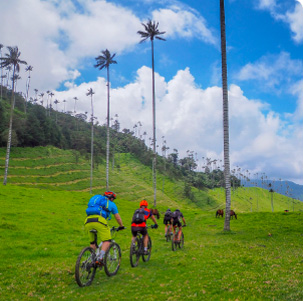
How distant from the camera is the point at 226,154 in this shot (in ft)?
80.5

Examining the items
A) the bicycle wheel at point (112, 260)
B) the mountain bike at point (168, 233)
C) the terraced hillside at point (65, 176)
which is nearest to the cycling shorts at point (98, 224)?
the bicycle wheel at point (112, 260)

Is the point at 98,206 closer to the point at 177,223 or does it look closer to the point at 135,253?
the point at 135,253

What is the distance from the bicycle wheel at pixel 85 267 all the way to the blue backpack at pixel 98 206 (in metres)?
1.25

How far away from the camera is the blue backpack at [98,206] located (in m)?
9.00

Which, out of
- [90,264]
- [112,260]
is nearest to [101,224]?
[90,264]

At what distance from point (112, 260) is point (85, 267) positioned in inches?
63.5

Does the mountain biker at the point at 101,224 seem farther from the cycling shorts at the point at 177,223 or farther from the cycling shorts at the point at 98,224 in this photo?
the cycling shorts at the point at 177,223

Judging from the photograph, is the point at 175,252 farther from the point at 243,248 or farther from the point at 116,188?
the point at 116,188

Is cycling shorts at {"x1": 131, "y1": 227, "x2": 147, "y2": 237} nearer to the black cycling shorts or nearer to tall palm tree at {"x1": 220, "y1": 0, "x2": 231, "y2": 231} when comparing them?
the black cycling shorts

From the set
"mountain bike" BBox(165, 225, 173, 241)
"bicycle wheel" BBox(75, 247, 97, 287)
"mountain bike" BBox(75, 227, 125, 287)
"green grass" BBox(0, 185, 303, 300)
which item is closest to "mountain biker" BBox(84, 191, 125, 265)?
"mountain bike" BBox(75, 227, 125, 287)

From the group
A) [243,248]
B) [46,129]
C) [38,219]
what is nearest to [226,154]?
[243,248]

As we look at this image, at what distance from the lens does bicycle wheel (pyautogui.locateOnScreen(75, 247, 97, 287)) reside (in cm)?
827

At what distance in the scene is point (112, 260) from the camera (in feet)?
32.8

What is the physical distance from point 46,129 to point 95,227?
110 meters
